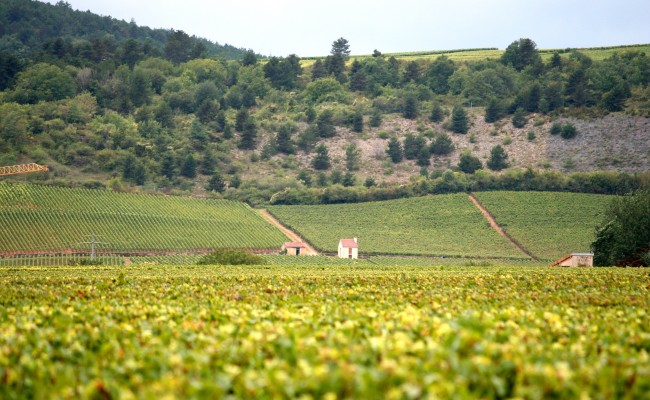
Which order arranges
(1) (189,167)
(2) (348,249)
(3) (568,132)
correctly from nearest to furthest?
(2) (348,249), (1) (189,167), (3) (568,132)

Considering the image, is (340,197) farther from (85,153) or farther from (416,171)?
(85,153)

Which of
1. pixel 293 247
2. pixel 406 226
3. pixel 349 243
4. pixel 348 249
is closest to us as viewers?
pixel 348 249

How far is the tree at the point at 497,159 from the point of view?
512 ft

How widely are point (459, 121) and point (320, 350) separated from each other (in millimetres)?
166031

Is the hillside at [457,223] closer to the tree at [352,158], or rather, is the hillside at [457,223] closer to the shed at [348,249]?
the shed at [348,249]

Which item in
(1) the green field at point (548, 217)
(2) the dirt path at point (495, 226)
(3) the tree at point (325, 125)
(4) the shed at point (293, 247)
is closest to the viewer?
(4) the shed at point (293, 247)

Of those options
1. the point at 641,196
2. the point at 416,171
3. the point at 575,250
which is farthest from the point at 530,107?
the point at 641,196

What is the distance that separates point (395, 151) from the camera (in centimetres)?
16725

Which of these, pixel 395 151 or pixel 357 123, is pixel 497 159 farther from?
pixel 357 123

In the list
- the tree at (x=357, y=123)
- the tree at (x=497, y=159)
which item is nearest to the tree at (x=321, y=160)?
the tree at (x=357, y=123)

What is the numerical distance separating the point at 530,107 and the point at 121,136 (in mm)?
77027

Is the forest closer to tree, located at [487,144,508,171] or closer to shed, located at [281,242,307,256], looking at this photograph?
tree, located at [487,144,508,171]

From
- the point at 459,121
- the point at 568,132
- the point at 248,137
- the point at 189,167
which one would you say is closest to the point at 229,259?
the point at 189,167

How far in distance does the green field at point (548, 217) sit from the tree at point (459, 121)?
148 feet
